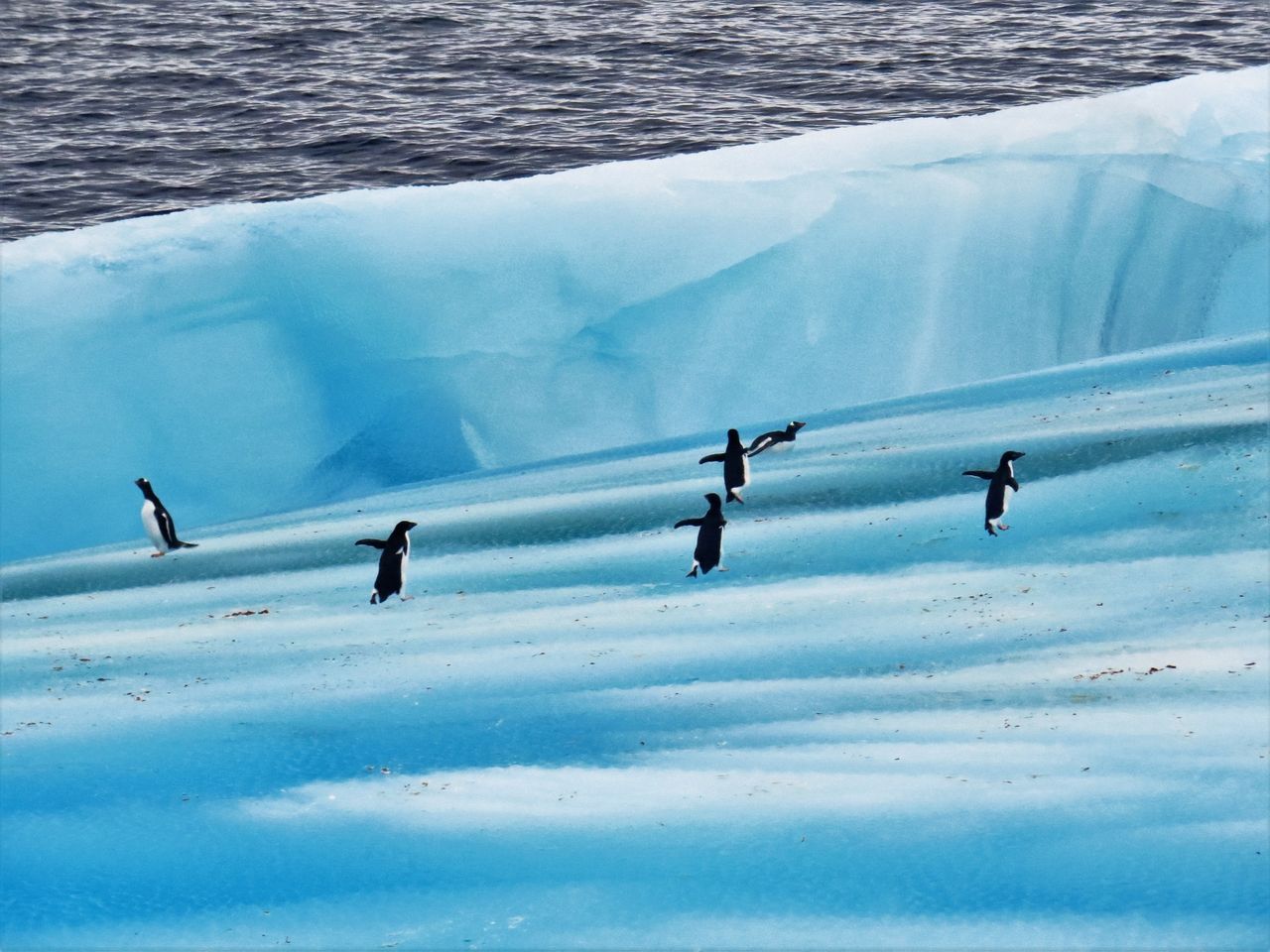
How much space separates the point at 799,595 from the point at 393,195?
2458mm

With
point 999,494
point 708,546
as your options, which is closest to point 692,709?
point 708,546

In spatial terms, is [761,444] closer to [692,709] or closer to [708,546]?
[708,546]

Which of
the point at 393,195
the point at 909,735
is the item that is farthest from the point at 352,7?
the point at 909,735

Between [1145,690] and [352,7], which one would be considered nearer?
[1145,690]

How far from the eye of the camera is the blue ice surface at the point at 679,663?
3.25m

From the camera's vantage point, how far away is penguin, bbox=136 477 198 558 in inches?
198

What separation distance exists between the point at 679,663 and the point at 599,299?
6.77ft

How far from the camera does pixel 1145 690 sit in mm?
3812

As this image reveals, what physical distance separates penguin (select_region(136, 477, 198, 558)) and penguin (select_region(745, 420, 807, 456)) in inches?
75.6

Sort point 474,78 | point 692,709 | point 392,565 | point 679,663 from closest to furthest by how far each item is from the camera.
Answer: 1. point 692,709
2. point 679,663
3. point 392,565
4. point 474,78

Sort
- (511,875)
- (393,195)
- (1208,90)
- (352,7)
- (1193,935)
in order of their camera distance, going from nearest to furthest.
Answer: (1193,935) → (511,875) → (393,195) → (1208,90) → (352,7)

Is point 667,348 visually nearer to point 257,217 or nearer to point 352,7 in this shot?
point 257,217

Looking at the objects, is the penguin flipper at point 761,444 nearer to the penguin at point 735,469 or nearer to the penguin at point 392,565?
the penguin at point 735,469

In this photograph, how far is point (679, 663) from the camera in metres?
4.13
